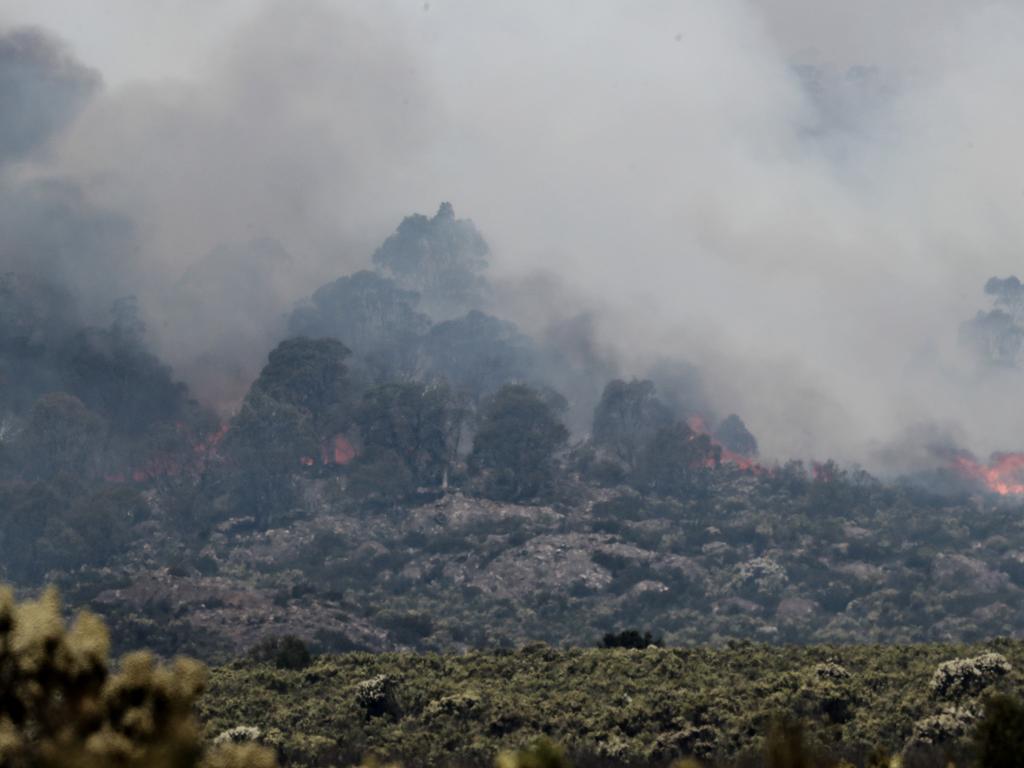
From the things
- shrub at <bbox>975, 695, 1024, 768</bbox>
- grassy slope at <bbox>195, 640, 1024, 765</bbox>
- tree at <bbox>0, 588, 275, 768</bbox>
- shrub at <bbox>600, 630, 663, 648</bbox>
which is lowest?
tree at <bbox>0, 588, 275, 768</bbox>

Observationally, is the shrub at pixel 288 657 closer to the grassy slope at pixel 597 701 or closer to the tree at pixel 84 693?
the grassy slope at pixel 597 701

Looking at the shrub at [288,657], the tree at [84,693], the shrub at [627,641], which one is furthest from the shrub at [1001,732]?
the shrub at [627,641]

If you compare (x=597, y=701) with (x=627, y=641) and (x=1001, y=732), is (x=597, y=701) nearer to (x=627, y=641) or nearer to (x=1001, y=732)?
(x=627, y=641)

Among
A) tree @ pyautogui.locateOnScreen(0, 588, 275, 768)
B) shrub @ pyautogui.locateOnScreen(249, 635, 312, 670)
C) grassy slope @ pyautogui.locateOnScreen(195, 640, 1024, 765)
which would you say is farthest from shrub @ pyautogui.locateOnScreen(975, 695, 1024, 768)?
shrub @ pyautogui.locateOnScreen(249, 635, 312, 670)

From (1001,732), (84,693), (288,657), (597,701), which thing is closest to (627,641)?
(288,657)

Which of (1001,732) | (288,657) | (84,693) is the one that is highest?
(288,657)

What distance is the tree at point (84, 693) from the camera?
21.6m

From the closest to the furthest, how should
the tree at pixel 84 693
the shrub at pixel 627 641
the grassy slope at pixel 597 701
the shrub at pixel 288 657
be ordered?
the tree at pixel 84 693 < the grassy slope at pixel 597 701 < the shrub at pixel 288 657 < the shrub at pixel 627 641

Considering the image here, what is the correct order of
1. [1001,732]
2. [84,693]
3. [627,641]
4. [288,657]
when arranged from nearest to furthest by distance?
[84,693]
[1001,732]
[288,657]
[627,641]

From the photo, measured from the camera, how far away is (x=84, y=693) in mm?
22250

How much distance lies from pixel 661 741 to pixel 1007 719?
48.1 m

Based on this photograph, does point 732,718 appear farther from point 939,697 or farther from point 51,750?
point 51,750

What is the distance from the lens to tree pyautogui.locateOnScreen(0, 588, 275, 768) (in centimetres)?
2159

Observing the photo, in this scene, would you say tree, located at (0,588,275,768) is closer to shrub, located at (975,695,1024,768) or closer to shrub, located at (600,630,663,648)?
shrub, located at (975,695,1024,768)
